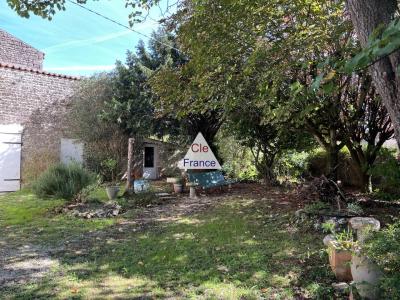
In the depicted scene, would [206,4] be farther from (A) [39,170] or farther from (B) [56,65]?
(B) [56,65]

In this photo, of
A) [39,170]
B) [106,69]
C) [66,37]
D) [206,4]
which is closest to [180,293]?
[206,4]

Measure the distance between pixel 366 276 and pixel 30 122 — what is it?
12551 mm

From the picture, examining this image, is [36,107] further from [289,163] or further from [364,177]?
[364,177]

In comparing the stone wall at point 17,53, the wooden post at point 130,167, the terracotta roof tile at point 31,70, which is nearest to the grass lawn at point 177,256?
the wooden post at point 130,167

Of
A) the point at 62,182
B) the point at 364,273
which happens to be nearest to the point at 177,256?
the point at 364,273

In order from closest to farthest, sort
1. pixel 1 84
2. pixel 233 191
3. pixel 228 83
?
pixel 228 83
pixel 233 191
pixel 1 84

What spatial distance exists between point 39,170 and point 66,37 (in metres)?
4.76

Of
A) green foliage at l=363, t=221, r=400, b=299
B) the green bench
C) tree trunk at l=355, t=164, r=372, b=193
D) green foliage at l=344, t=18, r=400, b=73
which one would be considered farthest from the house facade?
green foliage at l=344, t=18, r=400, b=73

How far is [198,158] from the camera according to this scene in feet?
33.9

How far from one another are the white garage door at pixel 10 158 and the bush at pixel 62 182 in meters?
4.68

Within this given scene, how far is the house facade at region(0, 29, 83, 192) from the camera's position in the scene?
1244 centimetres

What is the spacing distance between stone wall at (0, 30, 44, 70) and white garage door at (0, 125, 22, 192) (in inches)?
161

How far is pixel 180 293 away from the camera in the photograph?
11.7 feet

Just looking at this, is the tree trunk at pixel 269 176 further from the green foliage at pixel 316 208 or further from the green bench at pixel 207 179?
the green foliage at pixel 316 208
